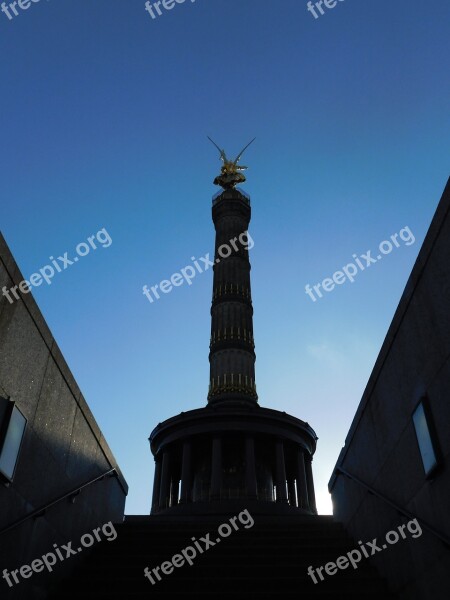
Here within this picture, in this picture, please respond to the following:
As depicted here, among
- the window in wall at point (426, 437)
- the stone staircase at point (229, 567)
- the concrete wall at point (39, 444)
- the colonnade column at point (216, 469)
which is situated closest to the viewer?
the window in wall at point (426, 437)

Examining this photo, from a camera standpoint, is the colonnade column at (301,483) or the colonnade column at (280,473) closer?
the colonnade column at (280,473)

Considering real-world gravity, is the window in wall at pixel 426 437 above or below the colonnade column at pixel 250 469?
below

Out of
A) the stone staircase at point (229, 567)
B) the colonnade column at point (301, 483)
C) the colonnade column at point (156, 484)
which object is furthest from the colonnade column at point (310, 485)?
the stone staircase at point (229, 567)

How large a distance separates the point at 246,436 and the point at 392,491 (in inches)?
631

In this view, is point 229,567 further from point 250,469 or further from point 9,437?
point 250,469

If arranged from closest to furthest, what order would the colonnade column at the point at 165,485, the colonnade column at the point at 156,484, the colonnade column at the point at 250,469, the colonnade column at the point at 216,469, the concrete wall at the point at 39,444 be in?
the concrete wall at the point at 39,444 < the colonnade column at the point at 216,469 < the colonnade column at the point at 250,469 < the colonnade column at the point at 165,485 < the colonnade column at the point at 156,484

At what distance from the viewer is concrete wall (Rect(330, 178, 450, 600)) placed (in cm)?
606

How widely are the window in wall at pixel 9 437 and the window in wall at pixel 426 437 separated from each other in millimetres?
5494

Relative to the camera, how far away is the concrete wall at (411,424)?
6062 mm

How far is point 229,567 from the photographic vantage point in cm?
859

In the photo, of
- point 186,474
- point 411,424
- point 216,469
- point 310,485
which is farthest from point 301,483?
point 411,424

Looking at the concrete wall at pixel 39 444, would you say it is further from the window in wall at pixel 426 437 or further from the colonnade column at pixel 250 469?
the colonnade column at pixel 250 469

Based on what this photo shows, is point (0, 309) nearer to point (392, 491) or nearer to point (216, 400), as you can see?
point (392, 491)

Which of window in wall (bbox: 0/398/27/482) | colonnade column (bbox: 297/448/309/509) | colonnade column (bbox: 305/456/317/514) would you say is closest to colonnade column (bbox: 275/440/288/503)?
colonnade column (bbox: 297/448/309/509)
